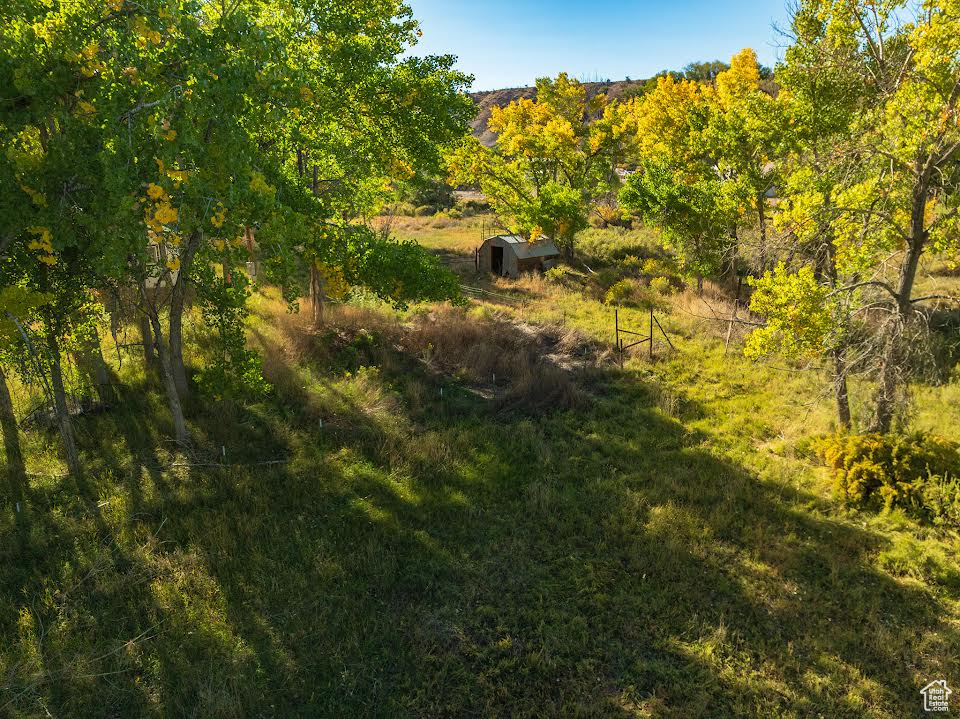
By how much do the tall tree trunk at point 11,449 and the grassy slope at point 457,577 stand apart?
0.25m

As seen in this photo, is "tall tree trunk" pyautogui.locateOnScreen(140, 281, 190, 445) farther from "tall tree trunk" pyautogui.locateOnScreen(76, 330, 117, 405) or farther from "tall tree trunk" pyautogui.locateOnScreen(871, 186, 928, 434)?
"tall tree trunk" pyautogui.locateOnScreen(871, 186, 928, 434)

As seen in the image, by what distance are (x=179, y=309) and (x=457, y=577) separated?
629 centimetres

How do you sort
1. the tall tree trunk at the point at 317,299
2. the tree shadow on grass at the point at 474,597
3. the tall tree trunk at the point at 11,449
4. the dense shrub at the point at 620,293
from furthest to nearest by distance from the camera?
the dense shrub at the point at 620,293 < the tall tree trunk at the point at 317,299 < the tall tree trunk at the point at 11,449 < the tree shadow on grass at the point at 474,597

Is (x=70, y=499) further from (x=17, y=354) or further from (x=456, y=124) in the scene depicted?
(x=456, y=124)

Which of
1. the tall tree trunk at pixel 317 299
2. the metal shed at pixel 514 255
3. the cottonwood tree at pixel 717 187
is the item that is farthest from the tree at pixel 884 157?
the metal shed at pixel 514 255

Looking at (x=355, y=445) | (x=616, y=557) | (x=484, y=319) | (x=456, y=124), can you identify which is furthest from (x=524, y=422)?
(x=456, y=124)

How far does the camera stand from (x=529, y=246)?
26.9m

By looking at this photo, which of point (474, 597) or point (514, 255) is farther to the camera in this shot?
point (514, 255)

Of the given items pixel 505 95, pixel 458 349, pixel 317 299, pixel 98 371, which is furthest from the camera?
pixel 505 95

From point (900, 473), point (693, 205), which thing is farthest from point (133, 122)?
point (693, 205)

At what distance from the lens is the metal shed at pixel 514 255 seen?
26.2 meters

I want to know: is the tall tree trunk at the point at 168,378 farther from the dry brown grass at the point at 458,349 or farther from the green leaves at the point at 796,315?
the green leaves at the point at 796,315

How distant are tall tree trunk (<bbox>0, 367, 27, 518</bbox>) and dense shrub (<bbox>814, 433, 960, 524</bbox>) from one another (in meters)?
12.8

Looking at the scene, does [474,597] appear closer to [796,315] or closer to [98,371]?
[796,315]
